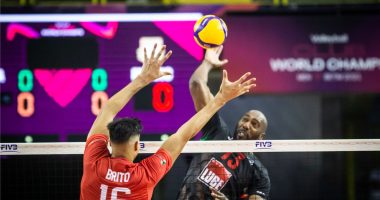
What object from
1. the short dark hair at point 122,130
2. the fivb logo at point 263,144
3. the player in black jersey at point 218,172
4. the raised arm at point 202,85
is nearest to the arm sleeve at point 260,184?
the player in black jersey at point 218,172

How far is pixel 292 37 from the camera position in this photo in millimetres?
11688

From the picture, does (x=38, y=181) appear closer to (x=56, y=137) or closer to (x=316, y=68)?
(x=56, y=137)

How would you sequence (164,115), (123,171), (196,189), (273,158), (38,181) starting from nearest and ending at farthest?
(123,171), (196,189), (164,115), (38,181), (273,158)

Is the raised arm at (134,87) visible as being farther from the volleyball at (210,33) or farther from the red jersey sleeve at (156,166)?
the volleyball at (210,33)

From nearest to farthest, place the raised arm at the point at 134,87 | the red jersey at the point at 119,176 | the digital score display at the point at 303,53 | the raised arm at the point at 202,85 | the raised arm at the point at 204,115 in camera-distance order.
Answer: the red jersey at the point at 119,176
the raised arm at the point at 204,115
the raised arm at the point at 134,87
the raised arm at the point at 202,85
the digital score display at the point at 303,53

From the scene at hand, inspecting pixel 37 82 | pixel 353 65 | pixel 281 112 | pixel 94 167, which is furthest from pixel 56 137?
pixel 94 167

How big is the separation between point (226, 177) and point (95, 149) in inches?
91.9

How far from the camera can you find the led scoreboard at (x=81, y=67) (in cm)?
1141

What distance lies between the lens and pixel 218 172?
7832mm

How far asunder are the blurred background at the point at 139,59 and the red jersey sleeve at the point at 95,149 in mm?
5471

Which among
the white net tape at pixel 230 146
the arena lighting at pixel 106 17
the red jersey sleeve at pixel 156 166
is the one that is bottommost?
the red jersey sleeve at pixel 156 166

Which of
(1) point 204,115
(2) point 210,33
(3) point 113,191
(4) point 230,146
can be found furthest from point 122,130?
(2) point 210,33

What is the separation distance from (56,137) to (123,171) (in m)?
6.06

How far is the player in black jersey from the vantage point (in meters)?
7.76
